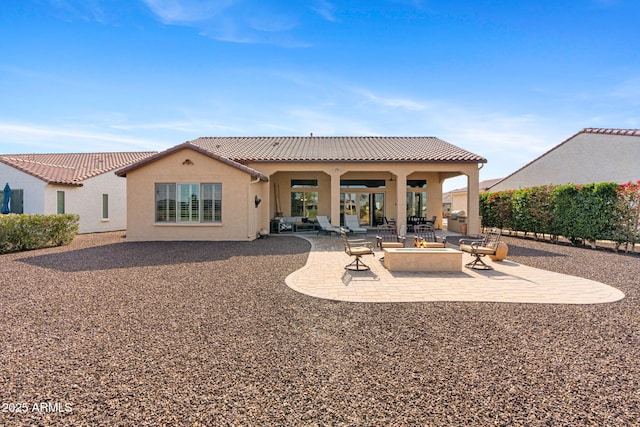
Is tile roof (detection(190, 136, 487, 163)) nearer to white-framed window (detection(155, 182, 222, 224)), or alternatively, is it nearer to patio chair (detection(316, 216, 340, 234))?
white-framed window (detection(155, 182, 222, 224))

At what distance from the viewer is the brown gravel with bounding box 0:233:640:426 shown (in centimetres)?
262

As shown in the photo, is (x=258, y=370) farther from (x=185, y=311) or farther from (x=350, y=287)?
(x=350, y=287)

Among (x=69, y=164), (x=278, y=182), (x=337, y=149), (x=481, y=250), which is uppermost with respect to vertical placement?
(x=337, y=149)

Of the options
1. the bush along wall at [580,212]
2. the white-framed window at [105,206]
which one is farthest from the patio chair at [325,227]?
the white-framed window at [105,206]

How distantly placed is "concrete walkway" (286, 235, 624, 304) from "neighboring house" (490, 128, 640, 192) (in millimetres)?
13853

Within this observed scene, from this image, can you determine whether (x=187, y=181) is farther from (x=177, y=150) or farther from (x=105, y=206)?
(x=105, y=206)

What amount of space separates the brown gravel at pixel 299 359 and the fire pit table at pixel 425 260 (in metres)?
2.72

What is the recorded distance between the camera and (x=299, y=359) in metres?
3.54

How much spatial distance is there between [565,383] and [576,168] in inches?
881

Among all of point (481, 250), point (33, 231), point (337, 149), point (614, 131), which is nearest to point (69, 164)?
point (33, 231)

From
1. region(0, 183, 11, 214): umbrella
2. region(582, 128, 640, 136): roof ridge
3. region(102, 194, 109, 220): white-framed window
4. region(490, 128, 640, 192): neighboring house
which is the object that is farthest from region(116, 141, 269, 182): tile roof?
region(582, 128, 640, 136): roof ridge

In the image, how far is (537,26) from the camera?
1059 cm

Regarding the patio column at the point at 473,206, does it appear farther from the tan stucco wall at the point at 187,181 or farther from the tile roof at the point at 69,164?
the tile roof at the point at 69,164

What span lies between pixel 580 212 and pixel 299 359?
14.8 meters
